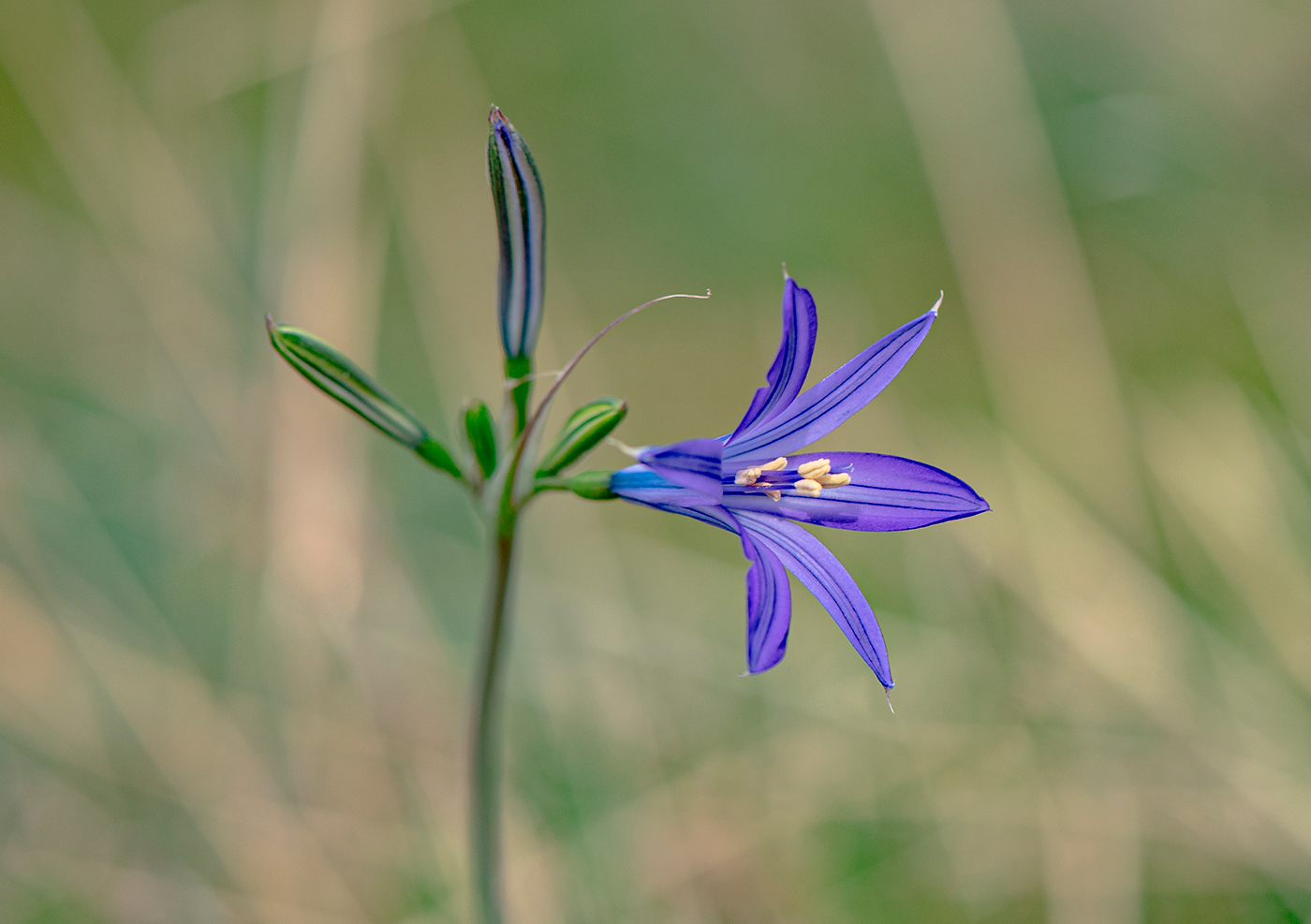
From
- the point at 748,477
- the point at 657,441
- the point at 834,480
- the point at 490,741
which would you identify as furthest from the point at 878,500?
the point at 657,441

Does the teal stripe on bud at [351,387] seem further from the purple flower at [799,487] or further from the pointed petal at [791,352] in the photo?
the pointed petal at [791,352]

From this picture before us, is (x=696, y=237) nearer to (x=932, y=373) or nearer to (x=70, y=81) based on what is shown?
(x=932, y=373)

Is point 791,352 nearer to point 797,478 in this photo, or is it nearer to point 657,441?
point 797,478

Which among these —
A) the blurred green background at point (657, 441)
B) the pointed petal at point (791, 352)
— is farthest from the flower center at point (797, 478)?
the blurred green background at point (657, 441)

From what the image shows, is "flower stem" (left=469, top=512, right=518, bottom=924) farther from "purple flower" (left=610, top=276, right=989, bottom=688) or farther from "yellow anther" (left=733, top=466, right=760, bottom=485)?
"yellow anther" (left=733, top=466, right=760, bottom=485)

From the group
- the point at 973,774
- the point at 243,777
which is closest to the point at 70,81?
the point at 243,777
